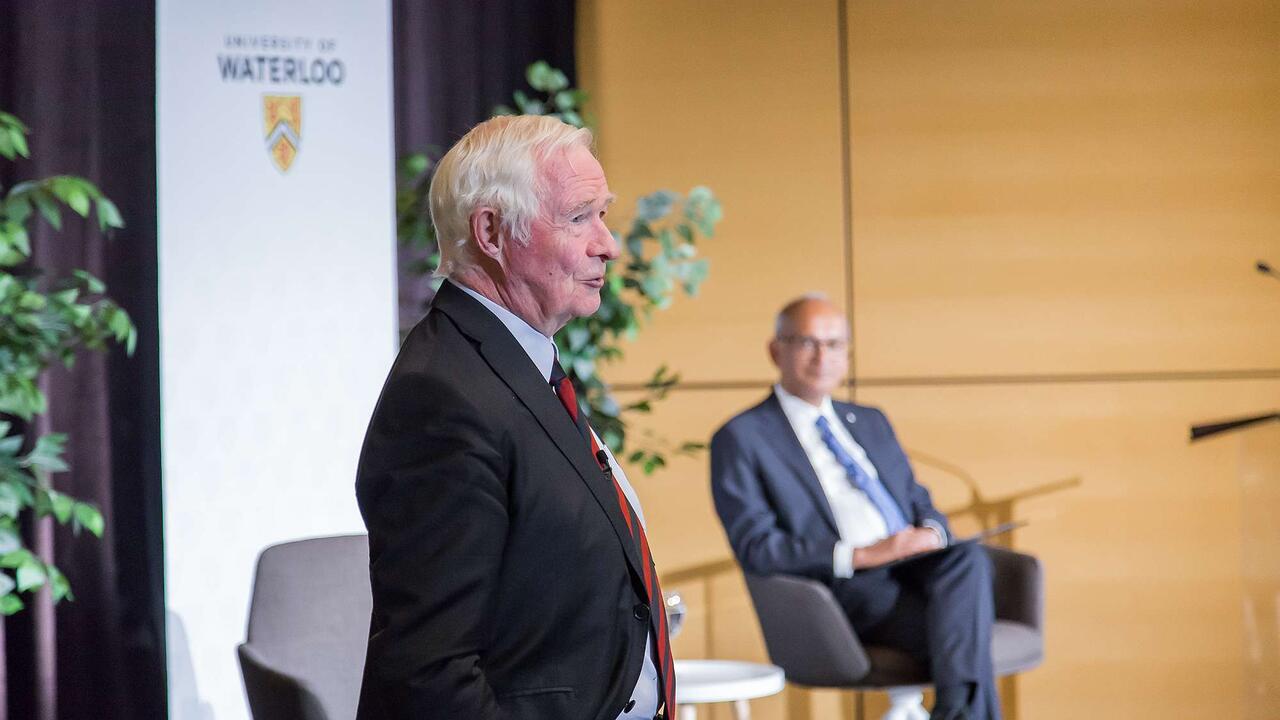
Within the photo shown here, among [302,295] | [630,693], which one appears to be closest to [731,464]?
[302,295]

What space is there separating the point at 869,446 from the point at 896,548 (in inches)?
20.5

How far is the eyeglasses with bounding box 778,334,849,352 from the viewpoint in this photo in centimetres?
419

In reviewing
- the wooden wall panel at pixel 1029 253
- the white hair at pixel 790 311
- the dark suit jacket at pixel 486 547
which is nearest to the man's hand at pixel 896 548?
the white hair at pixel 790 311

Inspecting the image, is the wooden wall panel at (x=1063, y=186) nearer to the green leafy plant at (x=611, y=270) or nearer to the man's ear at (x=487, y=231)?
the green leafy plant at (x=611, y=270)

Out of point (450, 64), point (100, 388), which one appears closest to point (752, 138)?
point (450, 64)

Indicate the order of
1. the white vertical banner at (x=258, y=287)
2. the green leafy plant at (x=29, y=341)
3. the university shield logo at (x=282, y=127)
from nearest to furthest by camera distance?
1. the green leafy plant at (x=29, y=341)
2. the white vertical banner at (x=258, y=287)
3. the university shield logo at (x=282, y=127)

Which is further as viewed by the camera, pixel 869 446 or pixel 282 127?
pixel 869 446

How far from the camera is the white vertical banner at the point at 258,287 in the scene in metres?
4.02

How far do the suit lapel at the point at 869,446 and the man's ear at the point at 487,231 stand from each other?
2845 millimetres

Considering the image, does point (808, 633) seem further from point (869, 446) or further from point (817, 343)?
point (817, 343)

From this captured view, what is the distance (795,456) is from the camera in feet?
13.4

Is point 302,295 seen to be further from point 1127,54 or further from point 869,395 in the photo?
point 1127,54

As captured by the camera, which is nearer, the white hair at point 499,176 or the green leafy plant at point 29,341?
the white hair at point 499,176

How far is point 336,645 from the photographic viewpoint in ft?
9.08
